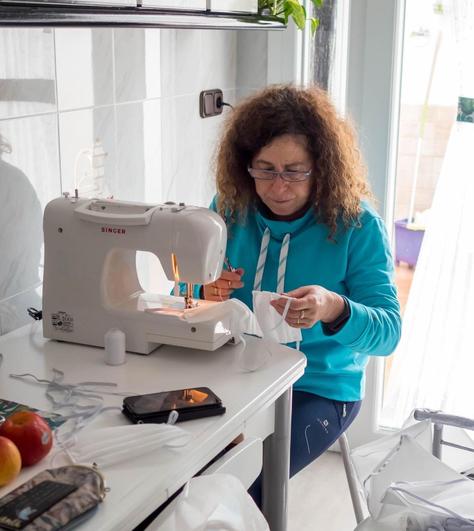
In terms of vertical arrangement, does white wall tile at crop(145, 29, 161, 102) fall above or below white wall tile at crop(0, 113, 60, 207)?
above

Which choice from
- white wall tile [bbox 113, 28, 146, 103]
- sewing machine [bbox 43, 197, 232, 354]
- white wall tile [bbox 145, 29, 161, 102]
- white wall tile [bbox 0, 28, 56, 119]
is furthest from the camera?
white wall tile [bbox 145, 29, 161, 102]

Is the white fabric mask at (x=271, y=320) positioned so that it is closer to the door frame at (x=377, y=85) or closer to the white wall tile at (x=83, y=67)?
the white wall tile at (x=83, y=67)

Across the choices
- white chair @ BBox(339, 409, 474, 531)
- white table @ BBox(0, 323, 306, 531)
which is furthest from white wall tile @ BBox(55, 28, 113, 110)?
white chair @ BBox(339, 409, 474, 531)

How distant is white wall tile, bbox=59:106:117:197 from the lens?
1.85m

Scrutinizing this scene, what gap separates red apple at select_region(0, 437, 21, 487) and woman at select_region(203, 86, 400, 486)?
784 millimetres

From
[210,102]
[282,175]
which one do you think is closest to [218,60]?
[210,102]

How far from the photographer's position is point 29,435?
115 centimetres

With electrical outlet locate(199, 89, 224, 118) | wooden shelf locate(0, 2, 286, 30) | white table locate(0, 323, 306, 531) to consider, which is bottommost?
white table locate(0, 323, 306, 531)

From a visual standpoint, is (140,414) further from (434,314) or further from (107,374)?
(434,314)

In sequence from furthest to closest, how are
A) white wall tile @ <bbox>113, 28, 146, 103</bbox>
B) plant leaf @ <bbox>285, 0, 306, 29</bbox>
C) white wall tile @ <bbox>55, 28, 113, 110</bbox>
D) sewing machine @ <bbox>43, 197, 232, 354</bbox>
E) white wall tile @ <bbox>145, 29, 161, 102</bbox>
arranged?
1. plant leaf @ <bbox>285, 0, 306, 29</bbox>
2. white wall tile @ <bbox>145, 29, 161, 102</bbox>
3. white wall tile @ <bbox>113, 28, 146, 103</bbox>
4. white wall tile @ <bbox>55, 28, 113, 110</bbox>
5. sewing machine @ <bbox>43, 197, 232, 354</bbox>

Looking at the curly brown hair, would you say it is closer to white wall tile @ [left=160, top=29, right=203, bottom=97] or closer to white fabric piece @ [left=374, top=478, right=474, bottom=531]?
white wall tile @ [left=160, top=29, right=203, bottom=97]

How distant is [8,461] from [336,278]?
37.7 inches

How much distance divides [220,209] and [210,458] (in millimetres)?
869

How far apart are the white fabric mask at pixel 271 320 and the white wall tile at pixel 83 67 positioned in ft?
2.08
